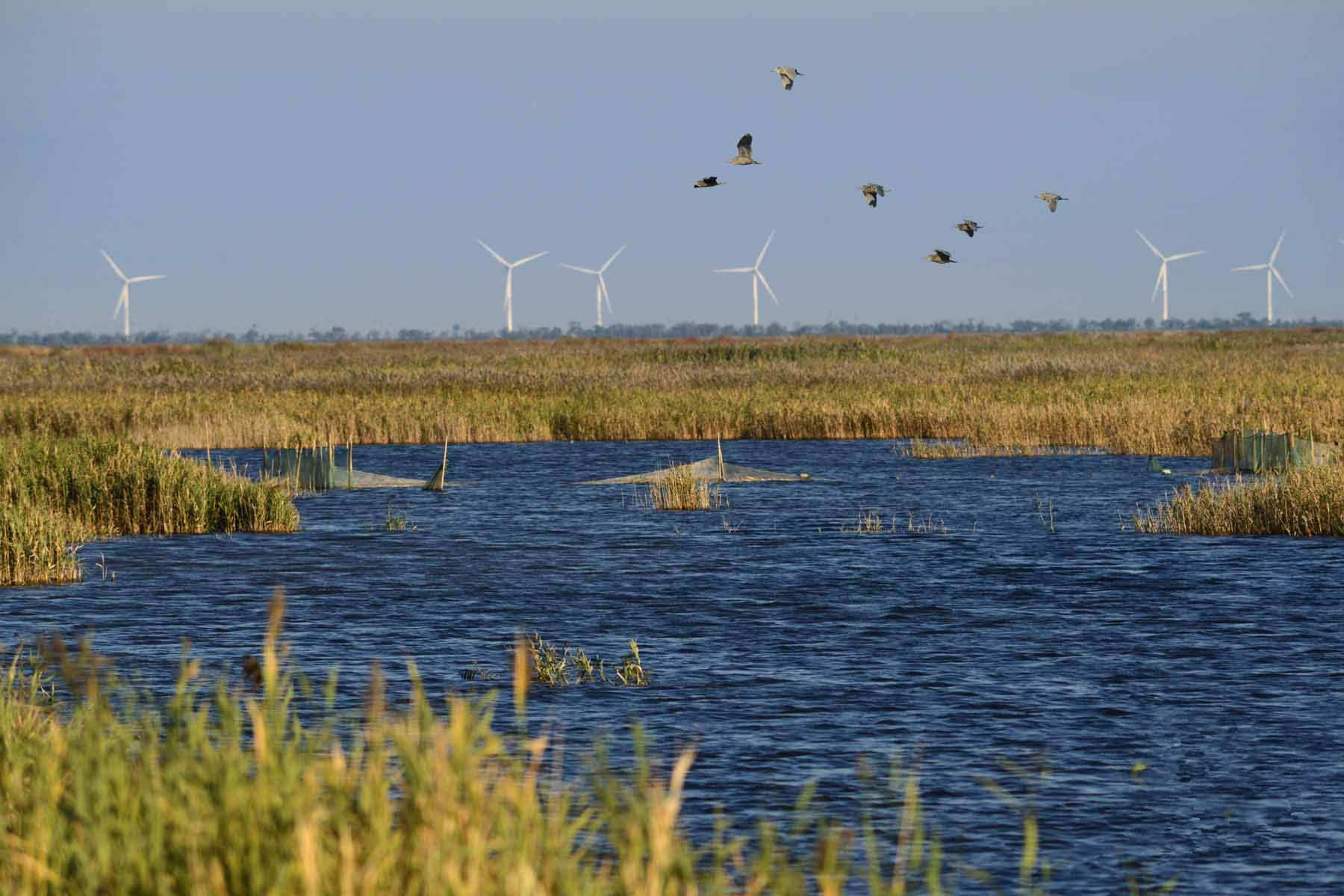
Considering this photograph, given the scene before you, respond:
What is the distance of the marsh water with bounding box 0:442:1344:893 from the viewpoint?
9.92m

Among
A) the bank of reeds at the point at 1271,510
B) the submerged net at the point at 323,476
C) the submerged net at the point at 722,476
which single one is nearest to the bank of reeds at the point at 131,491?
the submerged net at the point at 323,476

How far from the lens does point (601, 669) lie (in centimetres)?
1385

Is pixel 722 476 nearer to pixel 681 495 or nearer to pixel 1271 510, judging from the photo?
pixel 681 495

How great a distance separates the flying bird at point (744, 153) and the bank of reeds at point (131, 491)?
890 cm

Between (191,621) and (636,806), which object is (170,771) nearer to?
(636,806)

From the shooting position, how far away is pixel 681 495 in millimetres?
28266

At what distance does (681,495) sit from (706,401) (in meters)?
17.3

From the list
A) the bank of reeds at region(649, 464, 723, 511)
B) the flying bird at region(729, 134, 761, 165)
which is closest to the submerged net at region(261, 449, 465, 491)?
the bank of reeds at region(649, 464, 723, 511)

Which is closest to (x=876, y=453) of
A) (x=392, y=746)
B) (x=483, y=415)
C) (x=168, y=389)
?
(x=483, y=415)

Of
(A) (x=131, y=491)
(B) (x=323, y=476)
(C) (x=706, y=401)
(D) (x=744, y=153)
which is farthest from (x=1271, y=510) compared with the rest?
(C) (x=706, y=401)

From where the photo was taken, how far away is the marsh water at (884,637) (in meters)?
9.92

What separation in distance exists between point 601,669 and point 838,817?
459cm

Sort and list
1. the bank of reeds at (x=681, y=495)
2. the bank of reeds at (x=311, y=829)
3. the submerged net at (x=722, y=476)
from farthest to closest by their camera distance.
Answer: the submerged net at (x=722, y=476) → the bank of reeds at (x=681, y=495) → the bank of reeds at (x=311, y=829)

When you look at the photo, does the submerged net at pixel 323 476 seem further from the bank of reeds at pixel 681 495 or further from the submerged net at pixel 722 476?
the bank of reeds at pixel 681 495
